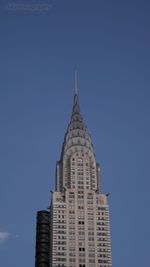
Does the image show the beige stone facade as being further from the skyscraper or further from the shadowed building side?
the shadowed building side

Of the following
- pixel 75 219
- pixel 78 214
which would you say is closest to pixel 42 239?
pixel 75 219

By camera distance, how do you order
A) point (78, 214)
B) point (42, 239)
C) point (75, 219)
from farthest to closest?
point (42, 239) < point (78, 214) < point (75, 219)

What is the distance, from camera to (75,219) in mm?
177250

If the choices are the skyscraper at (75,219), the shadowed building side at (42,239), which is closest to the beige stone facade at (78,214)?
the skyscraper at (75,219)

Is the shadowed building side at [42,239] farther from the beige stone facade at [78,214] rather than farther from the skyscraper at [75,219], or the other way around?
the beige stone facade at [78,214]

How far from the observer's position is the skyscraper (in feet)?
559

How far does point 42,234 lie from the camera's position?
601ft

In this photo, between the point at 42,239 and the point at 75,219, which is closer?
the point at 75,219

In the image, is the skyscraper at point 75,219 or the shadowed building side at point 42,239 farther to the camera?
the shadowed building side at point 42,239

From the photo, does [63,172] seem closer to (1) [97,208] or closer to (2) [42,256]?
(1) [97,208]

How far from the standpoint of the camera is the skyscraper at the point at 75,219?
559 ft

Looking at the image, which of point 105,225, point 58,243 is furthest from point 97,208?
point 58,243

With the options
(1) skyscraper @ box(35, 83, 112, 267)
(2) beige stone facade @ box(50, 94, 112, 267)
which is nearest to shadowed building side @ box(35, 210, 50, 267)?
(1) skyscraper @ box(35, 83, 112, 267)

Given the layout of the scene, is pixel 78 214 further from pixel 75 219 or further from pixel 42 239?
pixel 42 239
